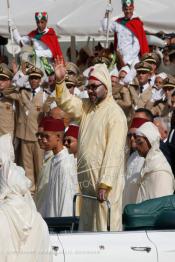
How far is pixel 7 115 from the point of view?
18.2 metres

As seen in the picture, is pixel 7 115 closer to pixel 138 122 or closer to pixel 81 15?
pixel 138 122

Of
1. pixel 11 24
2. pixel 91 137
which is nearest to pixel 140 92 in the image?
pixel 11 24

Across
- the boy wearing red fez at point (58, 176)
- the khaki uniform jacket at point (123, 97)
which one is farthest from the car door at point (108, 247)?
the khaki uniform jacket at point (123, 97)

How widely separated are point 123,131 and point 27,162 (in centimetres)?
630

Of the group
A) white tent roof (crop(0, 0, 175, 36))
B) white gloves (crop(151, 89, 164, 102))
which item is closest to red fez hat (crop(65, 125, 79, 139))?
white gloves (crop(151, 89, 164, 102))

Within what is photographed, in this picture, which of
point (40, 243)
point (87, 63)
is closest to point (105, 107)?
point (40, 243)

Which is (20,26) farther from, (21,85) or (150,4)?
(21,85)

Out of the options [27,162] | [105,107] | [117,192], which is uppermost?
[105,107]

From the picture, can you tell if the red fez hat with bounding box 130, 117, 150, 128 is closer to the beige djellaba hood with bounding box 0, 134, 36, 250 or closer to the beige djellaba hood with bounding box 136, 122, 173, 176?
the beige djellaba hood with bounding box 136, 122, 173, 176

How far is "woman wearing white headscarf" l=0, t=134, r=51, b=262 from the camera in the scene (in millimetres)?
8734

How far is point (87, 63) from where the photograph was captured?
72.4ft

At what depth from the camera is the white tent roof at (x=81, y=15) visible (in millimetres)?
22562

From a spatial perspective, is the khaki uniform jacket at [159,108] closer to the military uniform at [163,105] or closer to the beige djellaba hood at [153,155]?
the military uniform at [163,105]

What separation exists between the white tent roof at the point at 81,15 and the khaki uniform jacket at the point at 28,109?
4700 millimetres
